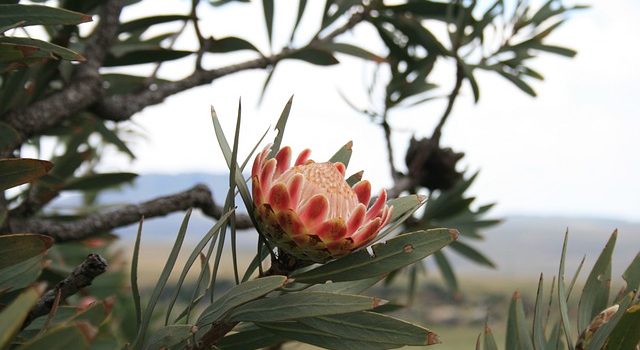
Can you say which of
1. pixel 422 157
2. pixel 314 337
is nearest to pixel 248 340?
pixel 314 337

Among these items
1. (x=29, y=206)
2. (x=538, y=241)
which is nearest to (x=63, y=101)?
(x=29, y=206)

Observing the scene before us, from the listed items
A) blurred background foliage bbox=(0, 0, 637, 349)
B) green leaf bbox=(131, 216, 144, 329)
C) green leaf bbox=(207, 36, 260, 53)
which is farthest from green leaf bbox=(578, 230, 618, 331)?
green leaf bbox=(207, 36, 260, 53)

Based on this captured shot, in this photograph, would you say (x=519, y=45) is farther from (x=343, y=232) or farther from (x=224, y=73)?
(x=343, y=232)

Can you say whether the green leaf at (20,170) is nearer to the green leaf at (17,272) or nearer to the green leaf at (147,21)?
the green leaf at (17,272)

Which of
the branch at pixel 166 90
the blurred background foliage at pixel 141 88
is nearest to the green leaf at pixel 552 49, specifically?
the blurred background foliage at pixel 141 88

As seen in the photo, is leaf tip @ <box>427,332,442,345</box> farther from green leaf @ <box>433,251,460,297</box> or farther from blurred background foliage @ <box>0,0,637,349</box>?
green leaf @ <box>433,251,460,297</box>

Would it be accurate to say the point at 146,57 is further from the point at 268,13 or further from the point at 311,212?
the point at 311,212
